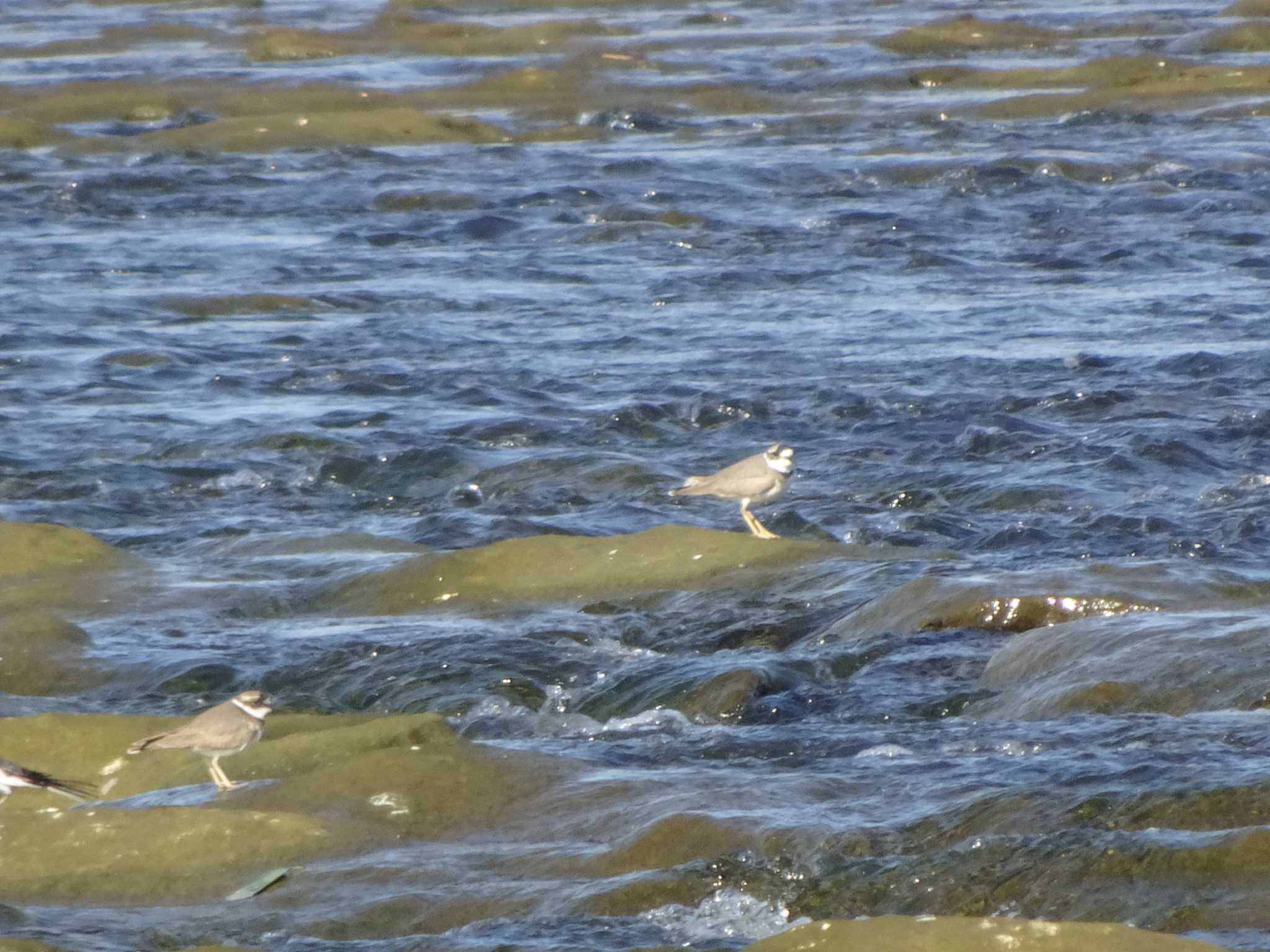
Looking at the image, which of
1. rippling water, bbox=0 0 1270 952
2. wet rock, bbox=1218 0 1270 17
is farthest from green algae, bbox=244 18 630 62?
wet rock, bbox=1218 0 1270 17

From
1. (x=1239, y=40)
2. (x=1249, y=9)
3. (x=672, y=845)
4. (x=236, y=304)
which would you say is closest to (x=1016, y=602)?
(x=672, y=845)

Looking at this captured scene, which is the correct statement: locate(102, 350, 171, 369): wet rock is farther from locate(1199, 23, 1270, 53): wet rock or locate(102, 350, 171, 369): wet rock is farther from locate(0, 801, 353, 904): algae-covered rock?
locate(1199, 23, 1270, 53): wet rock

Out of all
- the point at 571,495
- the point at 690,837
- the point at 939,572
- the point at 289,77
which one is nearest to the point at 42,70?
the point at 289,77

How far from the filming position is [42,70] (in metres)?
35.6

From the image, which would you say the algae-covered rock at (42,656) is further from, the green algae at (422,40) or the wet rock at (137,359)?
the green algae at (422,40)

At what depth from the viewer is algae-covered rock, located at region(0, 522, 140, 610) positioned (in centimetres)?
952

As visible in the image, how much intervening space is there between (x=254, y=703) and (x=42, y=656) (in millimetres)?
2027

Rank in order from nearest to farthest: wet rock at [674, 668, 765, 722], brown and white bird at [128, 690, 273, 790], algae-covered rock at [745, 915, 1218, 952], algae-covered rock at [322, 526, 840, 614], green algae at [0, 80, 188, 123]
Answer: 1. algae-covered rock at [745, 915, 1218, 952]
2. brown and white bird at [128, 690, 273, 790]
3. wet rock at [674, 668, 765, 722]
4. algae-covered rock at [322, 526, 840, 614]
5. green algae at [0, 80, 188, 123]

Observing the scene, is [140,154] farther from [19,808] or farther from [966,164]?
[19,808]

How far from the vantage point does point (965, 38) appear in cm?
3450

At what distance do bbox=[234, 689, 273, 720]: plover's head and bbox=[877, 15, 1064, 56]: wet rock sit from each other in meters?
28.0

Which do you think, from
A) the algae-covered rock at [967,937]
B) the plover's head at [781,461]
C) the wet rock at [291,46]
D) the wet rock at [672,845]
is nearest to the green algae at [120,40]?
the wet rock at [291,46]

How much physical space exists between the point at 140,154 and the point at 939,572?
59.2 ft

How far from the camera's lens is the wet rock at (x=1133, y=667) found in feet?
22.8
